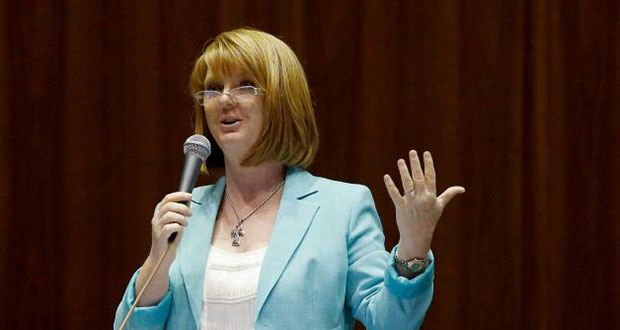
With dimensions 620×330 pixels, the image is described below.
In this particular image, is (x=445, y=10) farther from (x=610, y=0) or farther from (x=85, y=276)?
(x=85, y=276)

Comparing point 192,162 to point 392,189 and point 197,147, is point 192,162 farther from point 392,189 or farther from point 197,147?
point 392,189

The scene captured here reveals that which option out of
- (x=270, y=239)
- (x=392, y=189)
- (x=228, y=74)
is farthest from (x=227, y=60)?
(x=392, y=189)

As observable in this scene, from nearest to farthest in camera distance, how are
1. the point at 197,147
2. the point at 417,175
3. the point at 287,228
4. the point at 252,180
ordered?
1. the point at 417,175
2. the point at 197,147
3. the point at 287,228
4. the point at 252,180

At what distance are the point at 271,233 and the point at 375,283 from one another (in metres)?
0.21

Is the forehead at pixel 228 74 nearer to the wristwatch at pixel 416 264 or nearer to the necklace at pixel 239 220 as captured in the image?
the necklace at pixel 239 220

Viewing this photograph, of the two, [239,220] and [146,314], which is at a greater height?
[239,220]

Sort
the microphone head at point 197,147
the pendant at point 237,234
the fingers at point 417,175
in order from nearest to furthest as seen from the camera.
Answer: the fingers at point 417,175 → the microphone head at point 197,147 → the pendant at point 237,234

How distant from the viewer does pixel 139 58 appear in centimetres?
237

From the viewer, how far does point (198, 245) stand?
165cm

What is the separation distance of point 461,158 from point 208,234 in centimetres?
85

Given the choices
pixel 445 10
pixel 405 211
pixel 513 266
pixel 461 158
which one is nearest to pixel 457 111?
pixel 461 158

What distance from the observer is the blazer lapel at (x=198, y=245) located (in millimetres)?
1590

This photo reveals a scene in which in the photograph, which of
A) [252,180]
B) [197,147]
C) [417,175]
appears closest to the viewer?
[417,175]

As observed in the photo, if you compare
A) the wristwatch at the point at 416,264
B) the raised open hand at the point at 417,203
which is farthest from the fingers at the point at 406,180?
the wristwatch at the point at 416,264
